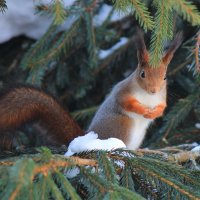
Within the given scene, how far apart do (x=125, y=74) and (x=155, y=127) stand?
352mm

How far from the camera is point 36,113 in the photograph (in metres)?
1.68

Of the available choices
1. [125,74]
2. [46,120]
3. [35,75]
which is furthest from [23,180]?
[125,74]

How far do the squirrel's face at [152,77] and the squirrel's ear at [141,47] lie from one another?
0.03m

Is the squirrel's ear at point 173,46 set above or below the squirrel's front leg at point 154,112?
above

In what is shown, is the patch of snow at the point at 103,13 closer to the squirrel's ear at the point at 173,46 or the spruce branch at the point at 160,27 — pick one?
the squirrel's ear at the point at 173,46

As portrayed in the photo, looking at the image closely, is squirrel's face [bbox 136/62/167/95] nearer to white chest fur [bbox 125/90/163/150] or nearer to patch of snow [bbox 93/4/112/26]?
white chest fur [bbox 125/90/163/150]

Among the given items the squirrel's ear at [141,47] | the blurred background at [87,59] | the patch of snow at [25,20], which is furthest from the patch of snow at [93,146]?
the patch of snow at [25,20]

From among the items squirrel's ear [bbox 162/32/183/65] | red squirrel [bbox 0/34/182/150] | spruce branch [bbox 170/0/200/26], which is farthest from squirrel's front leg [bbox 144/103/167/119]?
spruce branch [bbox 170/0/200/26]

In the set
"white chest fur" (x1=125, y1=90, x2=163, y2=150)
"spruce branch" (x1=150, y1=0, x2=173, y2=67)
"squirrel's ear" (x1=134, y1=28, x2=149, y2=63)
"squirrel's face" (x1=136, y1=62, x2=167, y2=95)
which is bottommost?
"white chest fur" (x1=125, y1=90, x2=163, y2=150)

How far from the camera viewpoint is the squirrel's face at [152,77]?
5.99 ft

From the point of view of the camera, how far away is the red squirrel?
1.75 meters

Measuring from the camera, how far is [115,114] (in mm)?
1942

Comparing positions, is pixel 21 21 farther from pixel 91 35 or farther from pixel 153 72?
pixel 153 72

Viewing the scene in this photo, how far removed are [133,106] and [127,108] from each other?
0.03 meters
